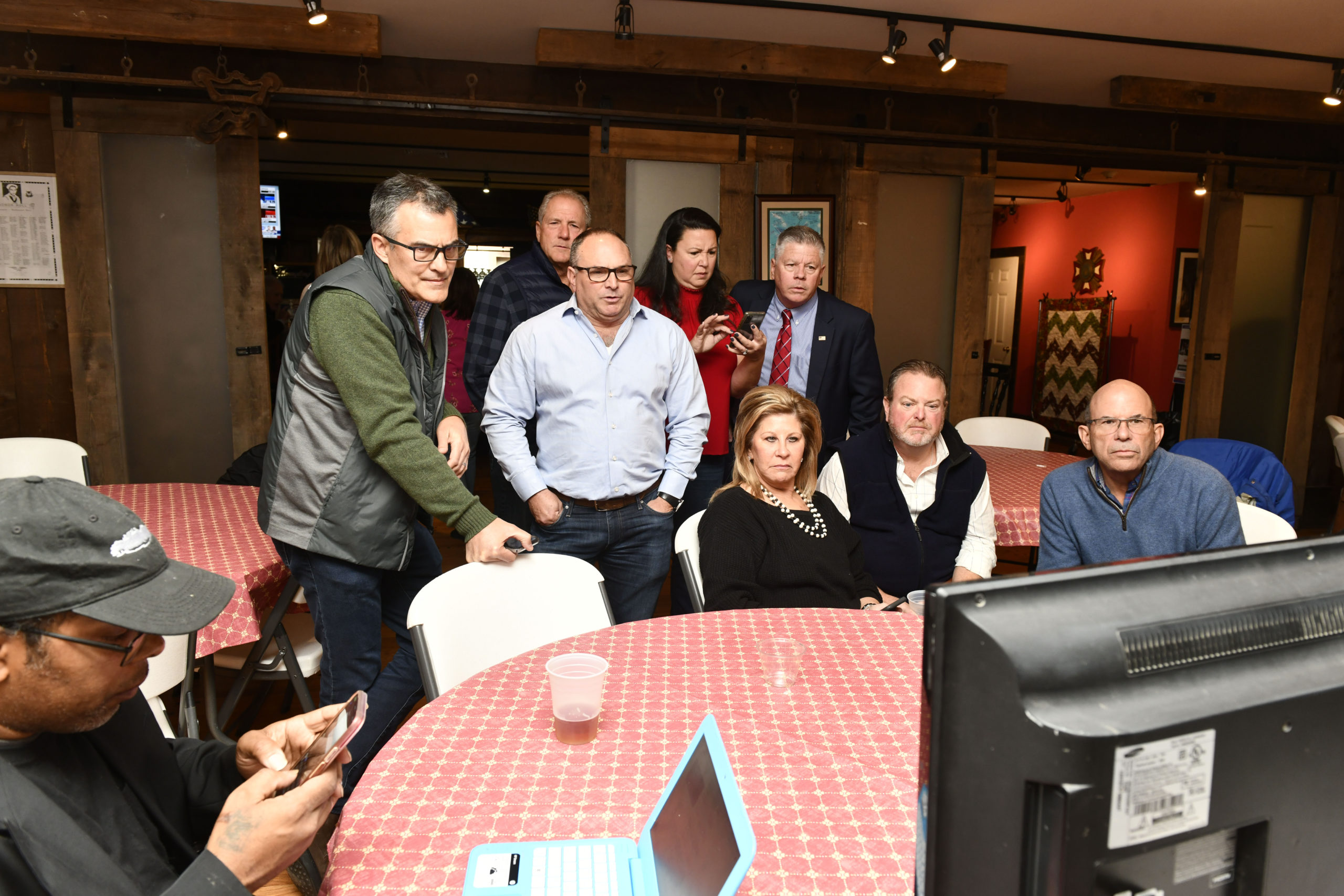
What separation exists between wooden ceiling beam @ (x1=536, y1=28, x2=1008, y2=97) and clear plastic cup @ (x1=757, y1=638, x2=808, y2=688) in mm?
3817

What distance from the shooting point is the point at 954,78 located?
4.83m

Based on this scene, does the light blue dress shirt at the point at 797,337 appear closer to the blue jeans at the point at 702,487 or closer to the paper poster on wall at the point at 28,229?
the blue jeans at the point at 702,487

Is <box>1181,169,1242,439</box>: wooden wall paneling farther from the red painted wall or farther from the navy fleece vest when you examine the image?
the navy fleece vest

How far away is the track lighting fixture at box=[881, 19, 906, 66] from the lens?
3.86 meters

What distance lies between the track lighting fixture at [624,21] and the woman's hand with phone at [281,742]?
3.33 metres

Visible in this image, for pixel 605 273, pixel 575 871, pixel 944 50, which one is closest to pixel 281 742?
pixel 575 871

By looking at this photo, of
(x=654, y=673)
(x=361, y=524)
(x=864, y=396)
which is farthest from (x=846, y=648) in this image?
(x=864, y=396)

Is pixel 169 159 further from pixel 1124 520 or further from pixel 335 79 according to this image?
pixel 1124 520

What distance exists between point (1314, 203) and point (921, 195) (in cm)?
314

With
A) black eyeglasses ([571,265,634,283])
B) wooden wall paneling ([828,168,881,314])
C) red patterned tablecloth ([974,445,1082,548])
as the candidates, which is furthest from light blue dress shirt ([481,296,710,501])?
wooden wall paneling ([828,168,881,314])

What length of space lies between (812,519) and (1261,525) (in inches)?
53.1

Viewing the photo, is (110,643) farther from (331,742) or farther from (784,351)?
(784,351)

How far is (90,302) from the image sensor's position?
4.60 m

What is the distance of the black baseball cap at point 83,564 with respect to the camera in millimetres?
826
